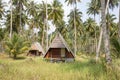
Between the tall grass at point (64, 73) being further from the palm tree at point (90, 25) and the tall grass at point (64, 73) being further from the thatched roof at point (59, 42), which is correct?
the palm tree at point (90, 25)

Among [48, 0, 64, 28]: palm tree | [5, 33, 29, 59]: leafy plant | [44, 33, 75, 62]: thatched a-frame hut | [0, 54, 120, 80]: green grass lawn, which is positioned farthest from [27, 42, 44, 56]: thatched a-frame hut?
[0, 54, 120, 80]: green grass lawn

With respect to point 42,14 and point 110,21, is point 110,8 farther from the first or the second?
point 42,14

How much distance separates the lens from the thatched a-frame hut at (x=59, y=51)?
38819mm

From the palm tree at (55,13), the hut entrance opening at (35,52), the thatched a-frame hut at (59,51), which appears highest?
the palm tree at (55,13)

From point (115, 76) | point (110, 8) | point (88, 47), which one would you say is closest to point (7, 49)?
point (110, 8)

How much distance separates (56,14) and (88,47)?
44.3 meters

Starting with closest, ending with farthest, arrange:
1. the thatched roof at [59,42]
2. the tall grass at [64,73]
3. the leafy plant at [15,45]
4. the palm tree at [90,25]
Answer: the tall grass at [64,73]
the thatched roof at [59,42]
the leafy plant at [15,45]
the palm tree at [90,25]

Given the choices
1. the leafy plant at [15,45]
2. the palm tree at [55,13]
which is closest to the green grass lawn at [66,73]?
the leafy plant at [15,45]

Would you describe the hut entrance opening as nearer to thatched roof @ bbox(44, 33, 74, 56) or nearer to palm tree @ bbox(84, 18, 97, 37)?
thatched roof @ bbox(44, 33, 74, 56)

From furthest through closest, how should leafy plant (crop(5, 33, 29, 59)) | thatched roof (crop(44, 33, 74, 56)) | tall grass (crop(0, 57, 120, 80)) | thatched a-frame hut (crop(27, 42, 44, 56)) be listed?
thatched a-frame hut (crop(27, 42, 44, 56)), leafy plant (crop(5, 33, 29, 59)), thatched roof (crop(44, 33, 74, 56)), tall grass (crop(0, 57, 120, 80))

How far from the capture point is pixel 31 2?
230 feet

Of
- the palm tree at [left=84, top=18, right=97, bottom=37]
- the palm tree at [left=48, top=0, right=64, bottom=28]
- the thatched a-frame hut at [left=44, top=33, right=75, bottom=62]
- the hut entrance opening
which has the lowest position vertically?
the hut entrance opening

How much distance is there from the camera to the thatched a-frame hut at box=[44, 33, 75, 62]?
38.8 meters

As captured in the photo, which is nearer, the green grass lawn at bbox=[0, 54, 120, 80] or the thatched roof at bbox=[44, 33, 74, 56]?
the green grass lawn at bbox=[0, 54, 120, 80]
